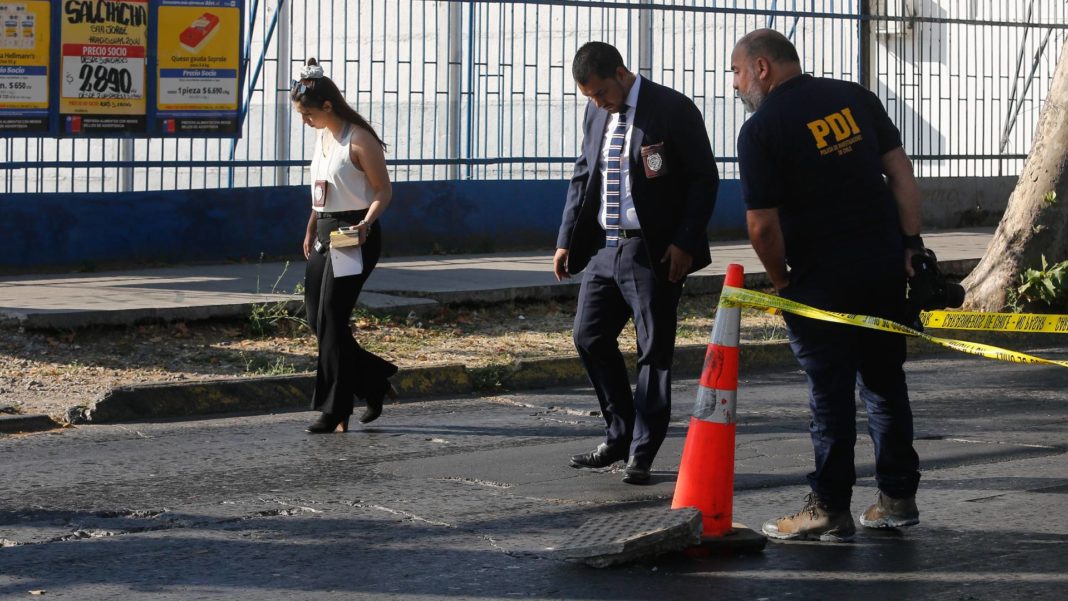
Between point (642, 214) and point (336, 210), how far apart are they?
6.01 feet

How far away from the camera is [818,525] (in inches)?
217

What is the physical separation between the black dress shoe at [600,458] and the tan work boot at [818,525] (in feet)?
4.52

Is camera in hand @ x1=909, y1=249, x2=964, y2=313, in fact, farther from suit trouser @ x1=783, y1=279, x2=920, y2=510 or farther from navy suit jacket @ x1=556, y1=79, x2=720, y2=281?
navy suit jacket @ x1=556, y1=79, x2=720, y2=281

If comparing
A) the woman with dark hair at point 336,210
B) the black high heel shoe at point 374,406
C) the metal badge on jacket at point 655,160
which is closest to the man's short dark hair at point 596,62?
the metal badge on jacket at point 655,160

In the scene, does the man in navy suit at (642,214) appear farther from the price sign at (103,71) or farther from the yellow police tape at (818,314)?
the price sign at (103,71)

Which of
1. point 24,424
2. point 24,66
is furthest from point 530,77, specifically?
point 24,424

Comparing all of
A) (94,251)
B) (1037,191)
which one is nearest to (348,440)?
(94,251)

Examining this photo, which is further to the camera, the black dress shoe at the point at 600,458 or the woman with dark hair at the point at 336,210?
the woman with dark hair at the point at 336,210

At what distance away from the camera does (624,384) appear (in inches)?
270

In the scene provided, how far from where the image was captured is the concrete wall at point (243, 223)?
12.6 m

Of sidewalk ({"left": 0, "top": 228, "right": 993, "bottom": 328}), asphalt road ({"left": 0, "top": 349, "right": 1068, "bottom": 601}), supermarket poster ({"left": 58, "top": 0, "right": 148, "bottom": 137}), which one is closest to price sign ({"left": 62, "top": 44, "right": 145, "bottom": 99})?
supermarket poster ({"left": 58, "top": 0, "right": 148, "bottom": 137})

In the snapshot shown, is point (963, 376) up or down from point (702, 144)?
down

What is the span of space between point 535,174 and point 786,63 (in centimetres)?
1018

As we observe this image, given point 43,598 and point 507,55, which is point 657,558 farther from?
point 507,55
